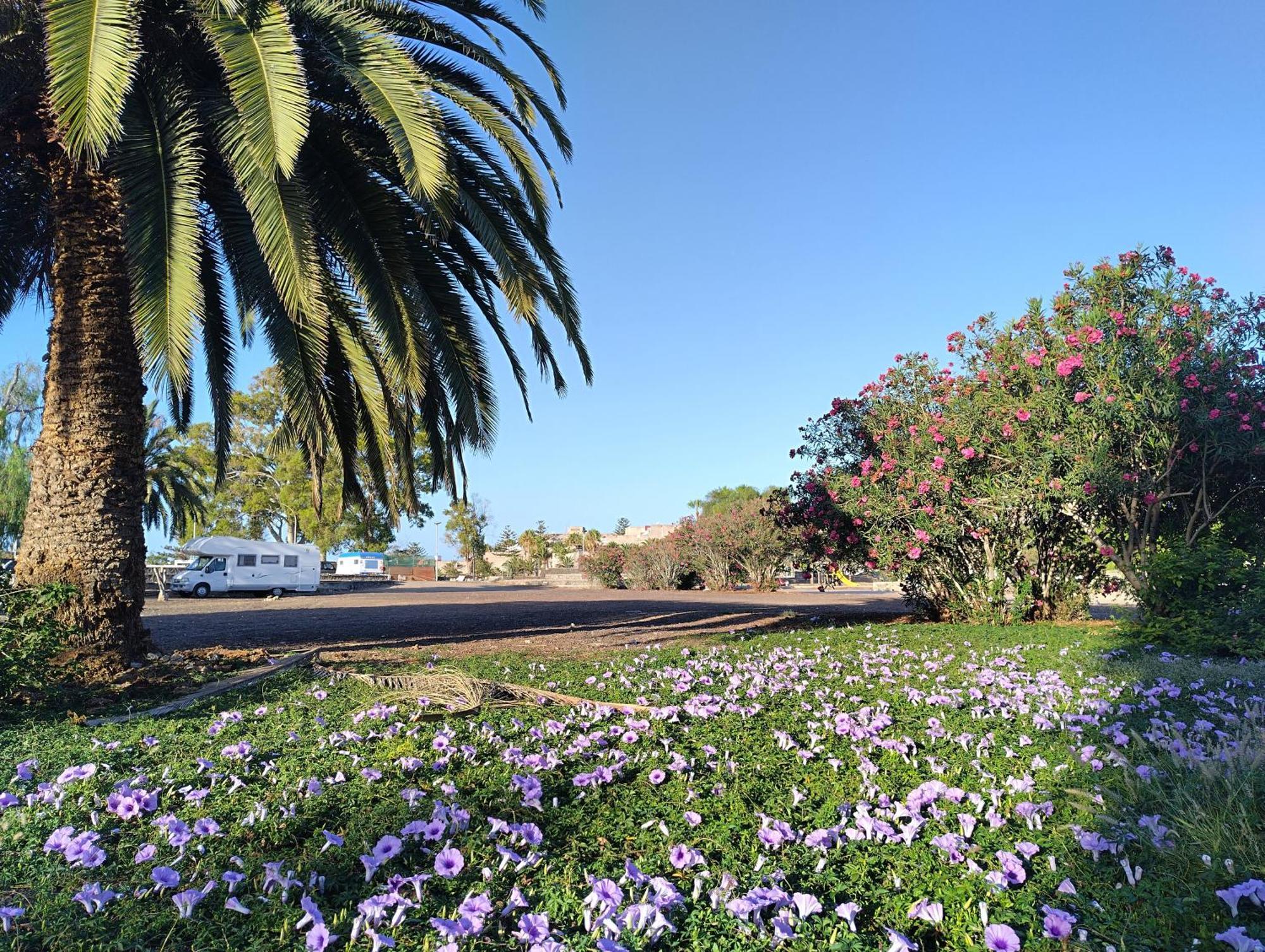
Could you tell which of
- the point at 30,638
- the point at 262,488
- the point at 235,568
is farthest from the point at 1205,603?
the point at 262,488

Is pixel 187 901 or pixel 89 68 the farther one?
pixel 89 68

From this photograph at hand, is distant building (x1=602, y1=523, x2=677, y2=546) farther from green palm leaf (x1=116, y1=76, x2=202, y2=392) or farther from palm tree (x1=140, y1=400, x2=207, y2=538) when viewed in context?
green palm leaf (x1=116, y1=76, x2=202, y2=392)

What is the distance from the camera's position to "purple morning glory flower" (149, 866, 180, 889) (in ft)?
6.01

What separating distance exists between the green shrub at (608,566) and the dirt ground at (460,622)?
15.8 meters

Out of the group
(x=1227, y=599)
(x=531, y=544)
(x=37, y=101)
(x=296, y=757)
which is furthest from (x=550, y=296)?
(x=531, y=544)

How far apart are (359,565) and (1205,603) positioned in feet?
177

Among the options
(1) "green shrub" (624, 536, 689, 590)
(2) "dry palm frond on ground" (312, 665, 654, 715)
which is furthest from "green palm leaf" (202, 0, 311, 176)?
(1) "green shrub" (624, 536, 689, 590)

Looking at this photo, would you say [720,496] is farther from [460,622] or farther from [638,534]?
[460,622]

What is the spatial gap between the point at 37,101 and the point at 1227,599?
38.5 ft

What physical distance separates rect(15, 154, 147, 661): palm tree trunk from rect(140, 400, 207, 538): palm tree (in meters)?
23.0

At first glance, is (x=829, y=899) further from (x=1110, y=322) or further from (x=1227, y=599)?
(x=1110, y=322)

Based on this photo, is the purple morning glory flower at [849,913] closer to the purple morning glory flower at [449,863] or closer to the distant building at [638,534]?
the purple morning glory flower at [449,863]

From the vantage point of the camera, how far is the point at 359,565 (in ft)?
177

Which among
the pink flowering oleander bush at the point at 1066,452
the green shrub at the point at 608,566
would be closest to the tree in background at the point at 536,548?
the green shrub at the point at 608,566
